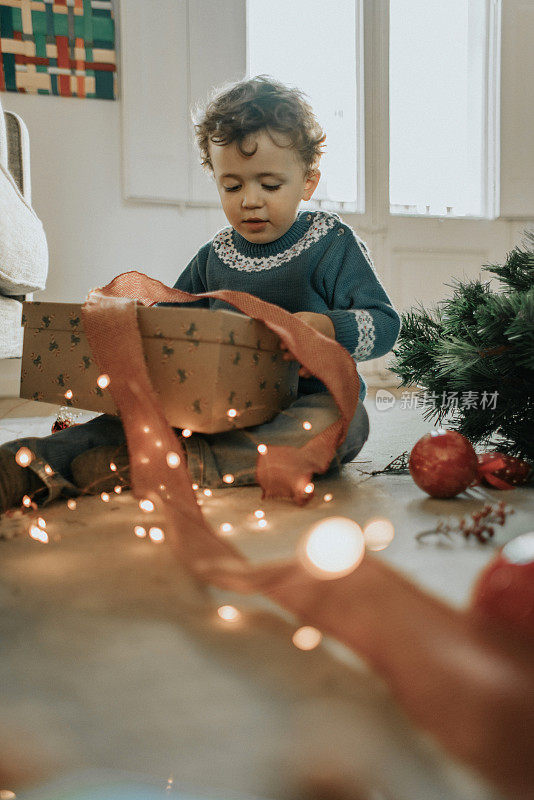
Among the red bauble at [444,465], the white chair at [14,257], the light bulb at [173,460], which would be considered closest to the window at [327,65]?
the white chair at [14,257]

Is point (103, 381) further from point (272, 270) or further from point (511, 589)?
point (511, 589)

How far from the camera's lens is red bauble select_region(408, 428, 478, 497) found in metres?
0.72

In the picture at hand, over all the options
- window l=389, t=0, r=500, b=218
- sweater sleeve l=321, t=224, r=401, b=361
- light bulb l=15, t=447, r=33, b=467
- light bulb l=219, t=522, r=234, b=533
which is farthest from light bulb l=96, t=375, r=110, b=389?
window l=389, t=0, r=500, b=218

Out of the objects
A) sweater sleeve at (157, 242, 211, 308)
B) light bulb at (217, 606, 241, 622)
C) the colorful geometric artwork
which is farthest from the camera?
the colorful geometric artwork

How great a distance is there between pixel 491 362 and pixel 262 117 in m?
0.52

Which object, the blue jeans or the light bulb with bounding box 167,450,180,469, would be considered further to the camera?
the blue jeans

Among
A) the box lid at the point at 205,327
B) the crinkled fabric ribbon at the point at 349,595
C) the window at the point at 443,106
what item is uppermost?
the window at the point at 443,106

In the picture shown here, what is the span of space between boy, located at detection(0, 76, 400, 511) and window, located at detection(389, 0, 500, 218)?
5.47 ft

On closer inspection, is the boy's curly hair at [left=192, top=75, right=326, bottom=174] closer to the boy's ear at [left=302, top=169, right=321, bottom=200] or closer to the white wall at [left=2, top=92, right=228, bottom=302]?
the boy's ear at [left=302, top=169, right=321, bottom=200]

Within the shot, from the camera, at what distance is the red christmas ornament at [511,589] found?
0.36m

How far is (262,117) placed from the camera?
952 millimetres

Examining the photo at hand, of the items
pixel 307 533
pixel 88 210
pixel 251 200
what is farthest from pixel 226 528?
pixel 88 210

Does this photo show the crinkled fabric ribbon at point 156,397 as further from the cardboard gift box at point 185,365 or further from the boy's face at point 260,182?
the boy's face at point 260,182

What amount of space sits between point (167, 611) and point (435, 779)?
0.21m
